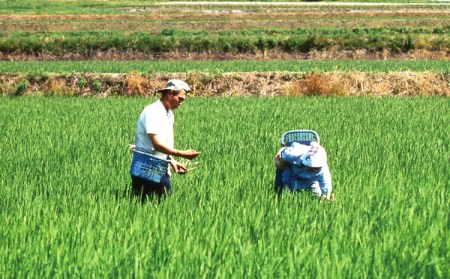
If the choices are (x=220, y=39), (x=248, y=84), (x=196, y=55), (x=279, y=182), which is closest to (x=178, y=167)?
(x=279, y=182)

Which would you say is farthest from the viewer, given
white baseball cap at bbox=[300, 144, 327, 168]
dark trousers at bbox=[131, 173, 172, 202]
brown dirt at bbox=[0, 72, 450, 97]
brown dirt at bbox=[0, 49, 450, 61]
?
brown dirt at bbox=[0, 49, 450, 61]

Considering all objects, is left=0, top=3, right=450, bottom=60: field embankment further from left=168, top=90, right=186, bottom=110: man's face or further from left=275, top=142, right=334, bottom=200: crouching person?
left=168, top=90, right=186, bottom=110: man's face

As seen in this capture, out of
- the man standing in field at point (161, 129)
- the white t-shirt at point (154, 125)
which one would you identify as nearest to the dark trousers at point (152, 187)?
the man standing in field at point (161, 129)

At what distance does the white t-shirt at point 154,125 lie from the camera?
17.6ft

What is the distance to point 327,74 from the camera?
1925 centimetres

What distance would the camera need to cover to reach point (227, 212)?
4.86m

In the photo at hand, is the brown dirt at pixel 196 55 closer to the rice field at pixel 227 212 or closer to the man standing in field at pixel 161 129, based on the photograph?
the rice field at pixel 227 212

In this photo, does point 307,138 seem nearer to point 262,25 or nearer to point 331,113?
point 331,113

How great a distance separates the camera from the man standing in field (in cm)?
537

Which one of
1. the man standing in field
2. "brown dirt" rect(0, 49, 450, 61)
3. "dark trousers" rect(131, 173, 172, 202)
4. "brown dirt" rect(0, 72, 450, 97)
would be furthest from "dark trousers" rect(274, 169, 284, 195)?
"brown dirt" rect(0, 49, 450, 61)

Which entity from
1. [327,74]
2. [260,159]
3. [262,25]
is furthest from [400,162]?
[262,25]

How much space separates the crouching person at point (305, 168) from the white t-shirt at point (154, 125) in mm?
845

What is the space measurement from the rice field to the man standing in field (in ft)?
0.70

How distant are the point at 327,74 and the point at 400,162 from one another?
11994mm
